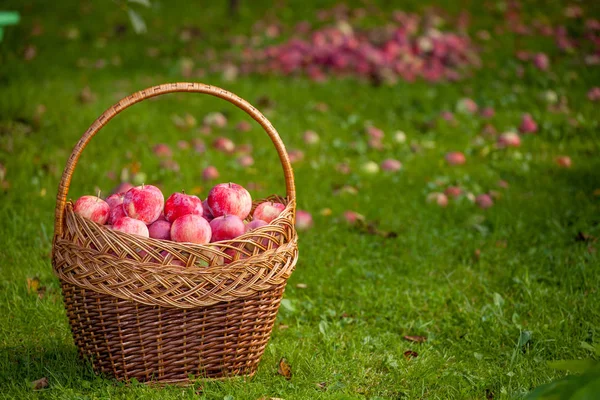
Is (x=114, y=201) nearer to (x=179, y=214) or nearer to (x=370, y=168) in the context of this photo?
(x=179, y=214)

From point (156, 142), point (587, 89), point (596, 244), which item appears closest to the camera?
point (596, 244)

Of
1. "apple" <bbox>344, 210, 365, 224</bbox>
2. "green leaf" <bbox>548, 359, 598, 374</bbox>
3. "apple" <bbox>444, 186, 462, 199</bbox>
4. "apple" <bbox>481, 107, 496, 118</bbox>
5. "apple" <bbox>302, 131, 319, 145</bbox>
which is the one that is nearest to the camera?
"green leaf" <bbox>548, 359, 598, 374</bbox>

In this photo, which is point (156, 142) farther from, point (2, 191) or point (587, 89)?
point (587, 89)

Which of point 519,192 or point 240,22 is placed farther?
point 240,22

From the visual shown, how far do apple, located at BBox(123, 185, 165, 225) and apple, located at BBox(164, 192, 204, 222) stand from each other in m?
0.05

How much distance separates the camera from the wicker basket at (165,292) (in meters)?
2.25

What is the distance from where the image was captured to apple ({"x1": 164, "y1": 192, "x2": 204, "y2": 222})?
2568 millimetres

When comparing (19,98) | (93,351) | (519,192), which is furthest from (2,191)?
(519,192)

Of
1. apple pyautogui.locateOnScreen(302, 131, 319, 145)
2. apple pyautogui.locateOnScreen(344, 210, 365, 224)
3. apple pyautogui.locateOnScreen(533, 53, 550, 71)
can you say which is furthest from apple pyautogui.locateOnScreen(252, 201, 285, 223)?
apple pyautogui.locateOnScreen(533, 53, 550, 71)

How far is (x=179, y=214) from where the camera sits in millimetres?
2574

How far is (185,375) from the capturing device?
2.44 meters

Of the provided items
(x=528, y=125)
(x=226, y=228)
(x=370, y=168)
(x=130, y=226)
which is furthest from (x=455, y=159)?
(x=130, y=226)

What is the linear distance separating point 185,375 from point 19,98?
4.37m

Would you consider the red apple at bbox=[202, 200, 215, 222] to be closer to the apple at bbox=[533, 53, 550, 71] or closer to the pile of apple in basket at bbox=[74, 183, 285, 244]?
the pile of apple in basket at bbox=[74, 183, 285, 244]
